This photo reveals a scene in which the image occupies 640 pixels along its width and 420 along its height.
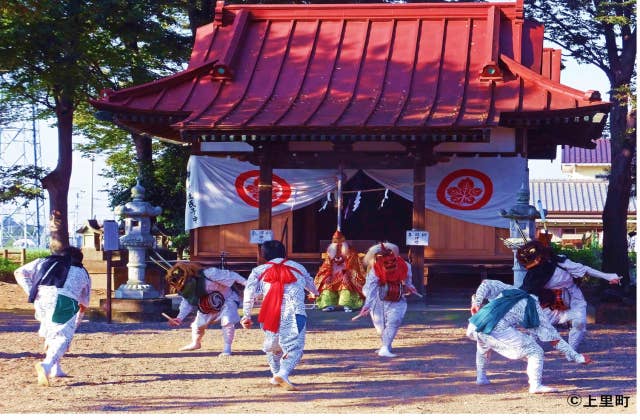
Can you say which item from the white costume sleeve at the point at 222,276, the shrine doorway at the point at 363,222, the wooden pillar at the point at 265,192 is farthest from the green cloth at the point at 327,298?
the shrine doorway at the point at 363,222

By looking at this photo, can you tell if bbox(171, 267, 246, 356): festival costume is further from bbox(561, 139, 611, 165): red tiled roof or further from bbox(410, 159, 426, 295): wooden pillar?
bbox(561, 139, 611, 165): red tiled roof

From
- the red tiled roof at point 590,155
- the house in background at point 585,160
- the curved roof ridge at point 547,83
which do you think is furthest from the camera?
the house in background at point 585,160

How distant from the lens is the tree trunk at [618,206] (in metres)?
18.9

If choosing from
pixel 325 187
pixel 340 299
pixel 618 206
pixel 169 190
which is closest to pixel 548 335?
pixel 340 299

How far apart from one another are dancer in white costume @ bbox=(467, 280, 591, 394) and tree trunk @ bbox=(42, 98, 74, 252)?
59.5 ft

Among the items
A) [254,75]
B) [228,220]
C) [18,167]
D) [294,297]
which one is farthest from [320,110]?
[18,167]

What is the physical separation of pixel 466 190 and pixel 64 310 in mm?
9072

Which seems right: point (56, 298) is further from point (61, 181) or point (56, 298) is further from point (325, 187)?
point (61, 181)

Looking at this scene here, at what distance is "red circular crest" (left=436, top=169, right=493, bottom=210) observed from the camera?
655 inches

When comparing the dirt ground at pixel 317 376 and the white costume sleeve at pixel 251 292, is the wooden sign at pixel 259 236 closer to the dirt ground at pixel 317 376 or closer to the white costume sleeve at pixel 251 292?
the dirt ground at pixel 317 376

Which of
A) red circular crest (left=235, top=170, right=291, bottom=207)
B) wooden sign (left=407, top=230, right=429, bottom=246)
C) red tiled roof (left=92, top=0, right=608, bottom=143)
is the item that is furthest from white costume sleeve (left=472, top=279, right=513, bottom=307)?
red circular crest (left=235, top=170, right=291, bottom=207)

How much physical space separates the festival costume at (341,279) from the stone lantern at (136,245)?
2.82 metres

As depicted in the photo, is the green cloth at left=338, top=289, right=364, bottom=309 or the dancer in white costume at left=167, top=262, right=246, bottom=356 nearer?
the dancer in white costume at left=167, top=262, right=246, bottom=356

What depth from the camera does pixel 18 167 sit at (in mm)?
23969
